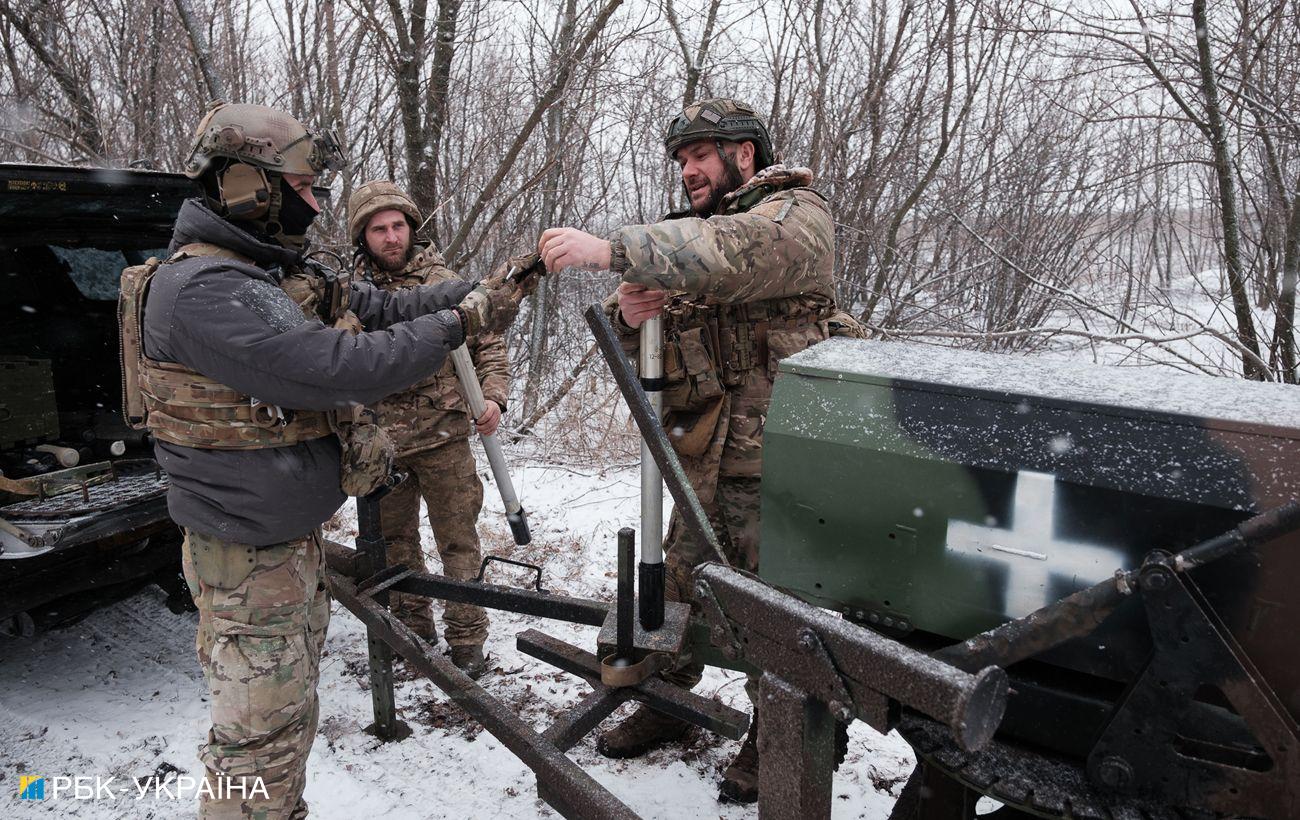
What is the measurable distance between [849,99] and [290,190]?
21.2ft

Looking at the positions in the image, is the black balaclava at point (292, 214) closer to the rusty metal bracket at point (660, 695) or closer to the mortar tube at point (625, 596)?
the mortar tube at point (625, 596)

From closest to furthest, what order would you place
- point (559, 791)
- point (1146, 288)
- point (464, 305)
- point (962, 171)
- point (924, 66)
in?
1. point (559, 791)
2. point (464, 305)
3. point (1146, 288)
4. point (924, 66)
5. point (962, 171)

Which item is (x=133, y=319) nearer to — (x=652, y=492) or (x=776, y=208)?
(x=652, y=492)

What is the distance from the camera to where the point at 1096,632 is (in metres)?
1.51

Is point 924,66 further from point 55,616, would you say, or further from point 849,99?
point 55,616

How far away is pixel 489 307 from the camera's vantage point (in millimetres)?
2658

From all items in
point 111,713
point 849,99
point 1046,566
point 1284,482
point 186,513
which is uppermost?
point 849,99

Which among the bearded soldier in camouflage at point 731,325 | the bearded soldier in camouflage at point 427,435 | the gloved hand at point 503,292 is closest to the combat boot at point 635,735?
the bearded soldier in camouflage at point 731,325

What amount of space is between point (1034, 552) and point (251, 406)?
2050mm

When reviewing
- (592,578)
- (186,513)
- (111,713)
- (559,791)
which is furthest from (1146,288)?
(111,713)

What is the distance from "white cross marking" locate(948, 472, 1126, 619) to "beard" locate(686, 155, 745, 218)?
5.55ft

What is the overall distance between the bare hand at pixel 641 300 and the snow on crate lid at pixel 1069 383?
1.72 feet

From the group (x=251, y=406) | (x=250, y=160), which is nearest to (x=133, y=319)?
(x=251, y=406)

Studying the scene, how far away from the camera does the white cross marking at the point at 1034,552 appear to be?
4.83ft
